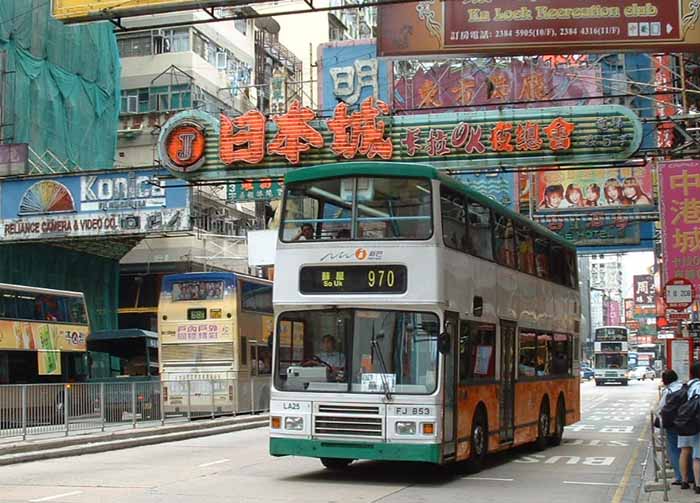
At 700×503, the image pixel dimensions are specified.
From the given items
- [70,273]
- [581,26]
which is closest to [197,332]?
[70,273]

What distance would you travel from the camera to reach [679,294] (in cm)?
1836

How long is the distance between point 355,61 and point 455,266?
2617cm

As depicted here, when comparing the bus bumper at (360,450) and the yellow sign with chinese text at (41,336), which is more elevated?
the yellow sign with chinese text at (41,336)

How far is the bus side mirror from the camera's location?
13.1 metres

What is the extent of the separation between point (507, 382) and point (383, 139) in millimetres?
10230

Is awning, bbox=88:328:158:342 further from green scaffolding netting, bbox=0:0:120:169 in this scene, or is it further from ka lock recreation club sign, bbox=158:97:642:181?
green scaffolding netting, bbox=0:0:120:169

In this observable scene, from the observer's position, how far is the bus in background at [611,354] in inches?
2559

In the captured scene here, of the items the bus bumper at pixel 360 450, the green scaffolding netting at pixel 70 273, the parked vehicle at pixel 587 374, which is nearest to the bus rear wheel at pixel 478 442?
the bus bumper at pixel 360 450

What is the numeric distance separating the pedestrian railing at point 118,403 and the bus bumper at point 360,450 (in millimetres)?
7895

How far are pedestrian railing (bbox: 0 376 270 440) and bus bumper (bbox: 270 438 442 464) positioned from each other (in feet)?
25.9

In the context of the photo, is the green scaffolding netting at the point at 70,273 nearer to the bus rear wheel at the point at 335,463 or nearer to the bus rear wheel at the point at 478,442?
the bus rear wheel at the point at 335,463

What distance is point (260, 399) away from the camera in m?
30.4

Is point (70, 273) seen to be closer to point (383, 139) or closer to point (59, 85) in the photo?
point (59, 85)

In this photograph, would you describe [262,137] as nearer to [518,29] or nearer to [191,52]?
[518,29]
